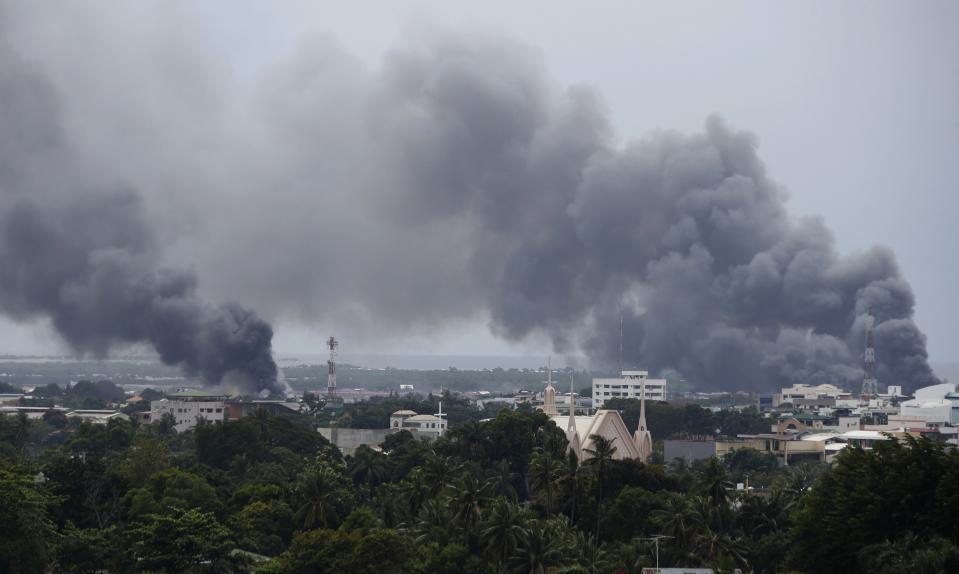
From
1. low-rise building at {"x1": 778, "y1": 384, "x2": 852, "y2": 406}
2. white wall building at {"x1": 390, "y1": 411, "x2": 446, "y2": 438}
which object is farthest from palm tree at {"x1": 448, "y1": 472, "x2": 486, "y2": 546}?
low-rise building at {"x1": 778, "y1": 384, "x2": 852, "y2": 406}

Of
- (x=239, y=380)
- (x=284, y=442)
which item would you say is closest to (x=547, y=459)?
(x=284, y=442)

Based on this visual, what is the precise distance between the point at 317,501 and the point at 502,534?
10781 mm

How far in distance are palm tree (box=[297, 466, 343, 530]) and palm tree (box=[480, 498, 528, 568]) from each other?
355 inches

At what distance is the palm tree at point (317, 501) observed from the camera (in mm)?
56156

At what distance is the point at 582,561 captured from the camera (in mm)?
46594

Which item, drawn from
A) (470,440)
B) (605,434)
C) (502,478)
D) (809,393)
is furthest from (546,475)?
(809,393)

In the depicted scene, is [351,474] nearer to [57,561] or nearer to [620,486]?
[620,486]

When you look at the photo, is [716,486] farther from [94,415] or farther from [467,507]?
[94,415]

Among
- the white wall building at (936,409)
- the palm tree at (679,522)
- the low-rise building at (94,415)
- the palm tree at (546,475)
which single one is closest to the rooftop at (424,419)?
the low-rise building at (94,415)

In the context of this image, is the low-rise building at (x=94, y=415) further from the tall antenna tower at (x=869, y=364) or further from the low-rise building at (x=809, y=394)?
the tall antenna tower at (x=869, y=364)

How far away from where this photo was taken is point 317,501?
56.7 metres

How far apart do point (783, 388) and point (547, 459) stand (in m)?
117

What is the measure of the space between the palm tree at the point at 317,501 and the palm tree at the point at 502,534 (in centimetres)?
903

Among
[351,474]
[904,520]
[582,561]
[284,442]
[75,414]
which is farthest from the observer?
[75,414]
